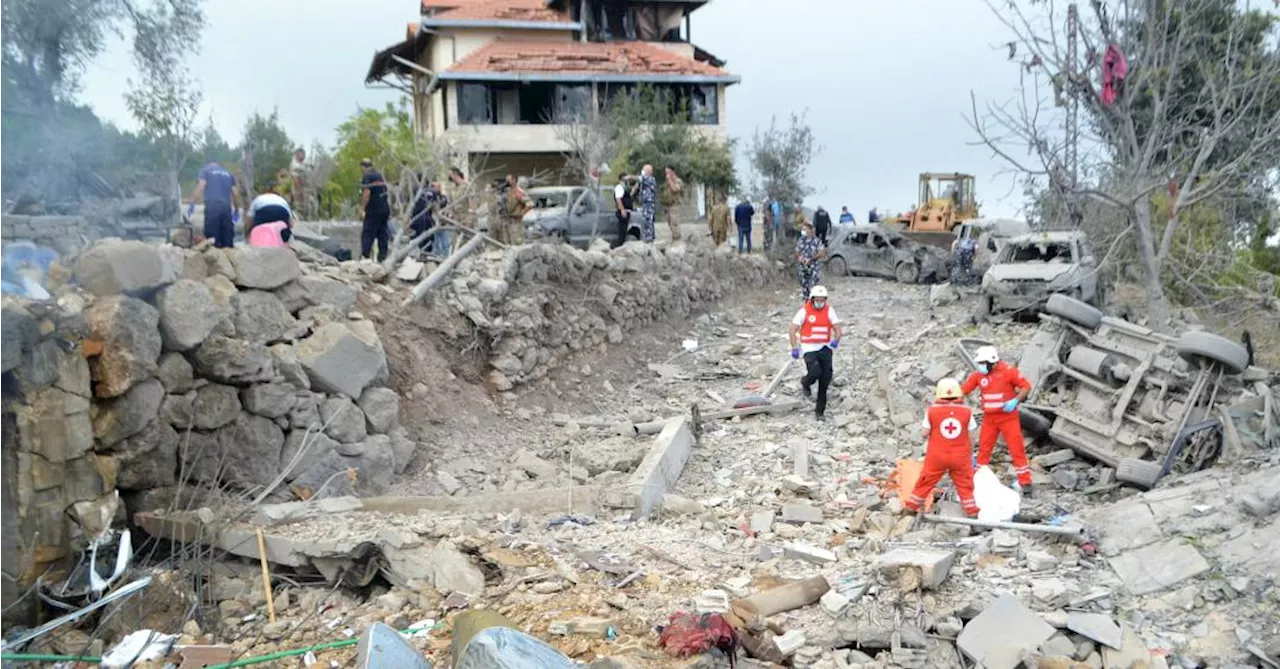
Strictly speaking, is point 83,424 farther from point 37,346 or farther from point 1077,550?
point 1077,550

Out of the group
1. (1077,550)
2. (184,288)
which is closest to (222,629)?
(184,288)

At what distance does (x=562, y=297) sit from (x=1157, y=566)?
28.1 ft

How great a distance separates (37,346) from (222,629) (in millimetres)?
2173

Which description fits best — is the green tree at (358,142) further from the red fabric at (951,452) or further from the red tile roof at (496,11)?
the red fabric at (951,452)

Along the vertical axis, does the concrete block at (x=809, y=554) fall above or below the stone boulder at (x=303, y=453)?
below

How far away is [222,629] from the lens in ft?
20.9

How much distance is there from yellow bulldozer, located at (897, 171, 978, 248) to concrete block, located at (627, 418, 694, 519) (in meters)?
17.1

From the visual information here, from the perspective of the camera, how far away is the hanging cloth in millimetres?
11328

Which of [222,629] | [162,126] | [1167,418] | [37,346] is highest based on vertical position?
[162,126]

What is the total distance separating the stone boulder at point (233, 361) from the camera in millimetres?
7977

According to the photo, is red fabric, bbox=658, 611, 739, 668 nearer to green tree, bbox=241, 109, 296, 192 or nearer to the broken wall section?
the broken wall section

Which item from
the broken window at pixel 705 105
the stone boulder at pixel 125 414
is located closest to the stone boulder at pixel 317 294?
the stone boulder at pixel 125 414

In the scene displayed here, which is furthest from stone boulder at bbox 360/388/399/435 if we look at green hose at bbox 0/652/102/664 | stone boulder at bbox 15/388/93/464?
green hose at bbox 0/652/102/664

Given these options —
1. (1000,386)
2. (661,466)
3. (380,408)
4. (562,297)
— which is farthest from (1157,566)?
(562,297)
